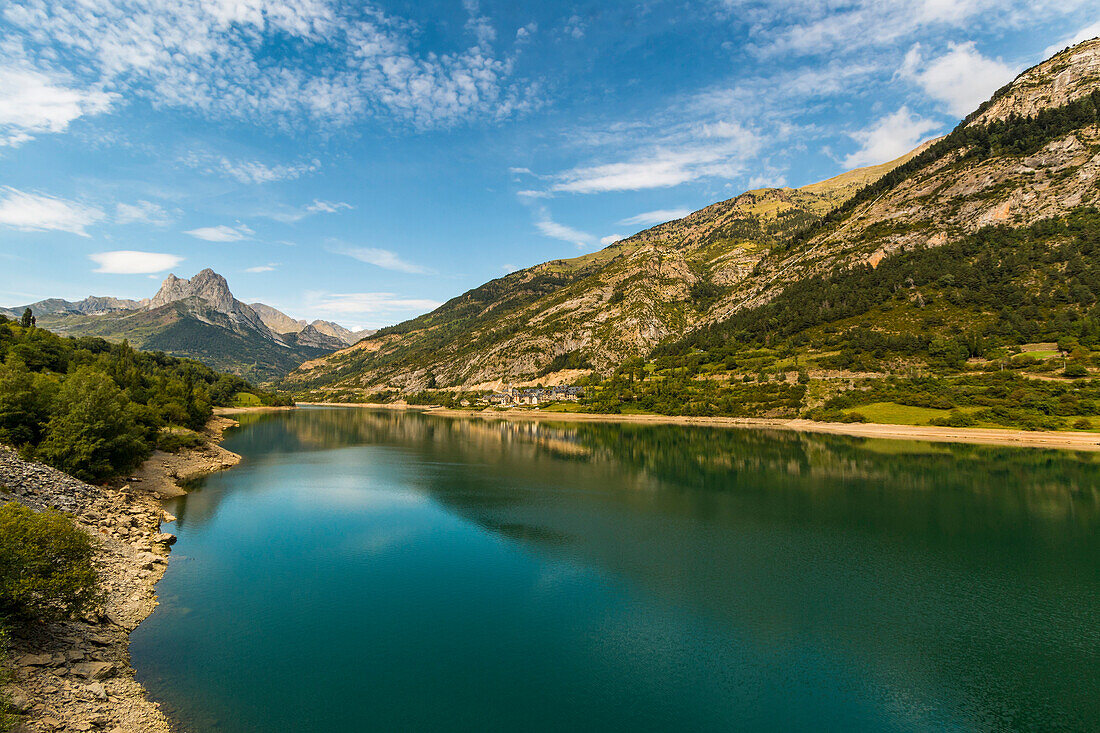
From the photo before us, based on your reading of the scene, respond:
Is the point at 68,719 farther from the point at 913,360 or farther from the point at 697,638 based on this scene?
the point at 913,360

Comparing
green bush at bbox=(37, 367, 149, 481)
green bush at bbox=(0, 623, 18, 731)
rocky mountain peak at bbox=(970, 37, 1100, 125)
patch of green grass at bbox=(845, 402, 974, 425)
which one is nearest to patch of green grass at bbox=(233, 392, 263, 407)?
green bush at bbox=(37, 367, 149, 481)

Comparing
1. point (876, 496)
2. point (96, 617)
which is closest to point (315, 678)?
point (96, 617)

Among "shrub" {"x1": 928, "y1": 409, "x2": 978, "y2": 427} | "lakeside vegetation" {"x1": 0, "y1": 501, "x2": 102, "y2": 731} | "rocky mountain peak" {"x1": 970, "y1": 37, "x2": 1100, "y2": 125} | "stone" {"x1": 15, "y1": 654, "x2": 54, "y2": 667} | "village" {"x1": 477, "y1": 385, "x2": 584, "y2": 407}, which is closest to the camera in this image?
"stone" {"x1": 15, "y1": 654, "x2": 54, "y2": 667}

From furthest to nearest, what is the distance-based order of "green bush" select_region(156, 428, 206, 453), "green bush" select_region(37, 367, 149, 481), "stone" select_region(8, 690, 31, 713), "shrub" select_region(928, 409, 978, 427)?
"shrub" select_region(928, 409, 978, 427)
"green bush" select_region(156, 428, 206, 453)
"green bush" select_region(37, 367, 149, 481)
"stone" select_region(8, 690, 31, 713)

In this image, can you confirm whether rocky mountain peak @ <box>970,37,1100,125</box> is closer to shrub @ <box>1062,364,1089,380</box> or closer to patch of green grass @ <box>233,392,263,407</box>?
shrub @ <box>1062,364,1089,380</box>

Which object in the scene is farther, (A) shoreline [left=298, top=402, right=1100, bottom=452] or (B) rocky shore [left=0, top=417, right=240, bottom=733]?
(A) shoreline [left=298, top=402, right=1100, bottom=452]

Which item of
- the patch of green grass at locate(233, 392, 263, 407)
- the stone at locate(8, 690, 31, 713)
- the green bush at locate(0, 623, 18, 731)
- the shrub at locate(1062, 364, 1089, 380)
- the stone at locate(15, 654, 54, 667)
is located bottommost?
the patch of green grass at locate(233, 392, 263, 407)

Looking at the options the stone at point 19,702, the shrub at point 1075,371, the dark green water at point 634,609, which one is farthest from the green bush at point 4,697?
the shrub at point 1075,371

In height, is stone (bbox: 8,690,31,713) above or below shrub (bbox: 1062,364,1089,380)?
below

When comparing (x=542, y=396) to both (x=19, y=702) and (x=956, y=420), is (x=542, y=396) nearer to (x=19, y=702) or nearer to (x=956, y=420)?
(x=956, y=420)

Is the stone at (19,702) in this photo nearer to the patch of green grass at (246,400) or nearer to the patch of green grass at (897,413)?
the patch of green grass at (897,413)
